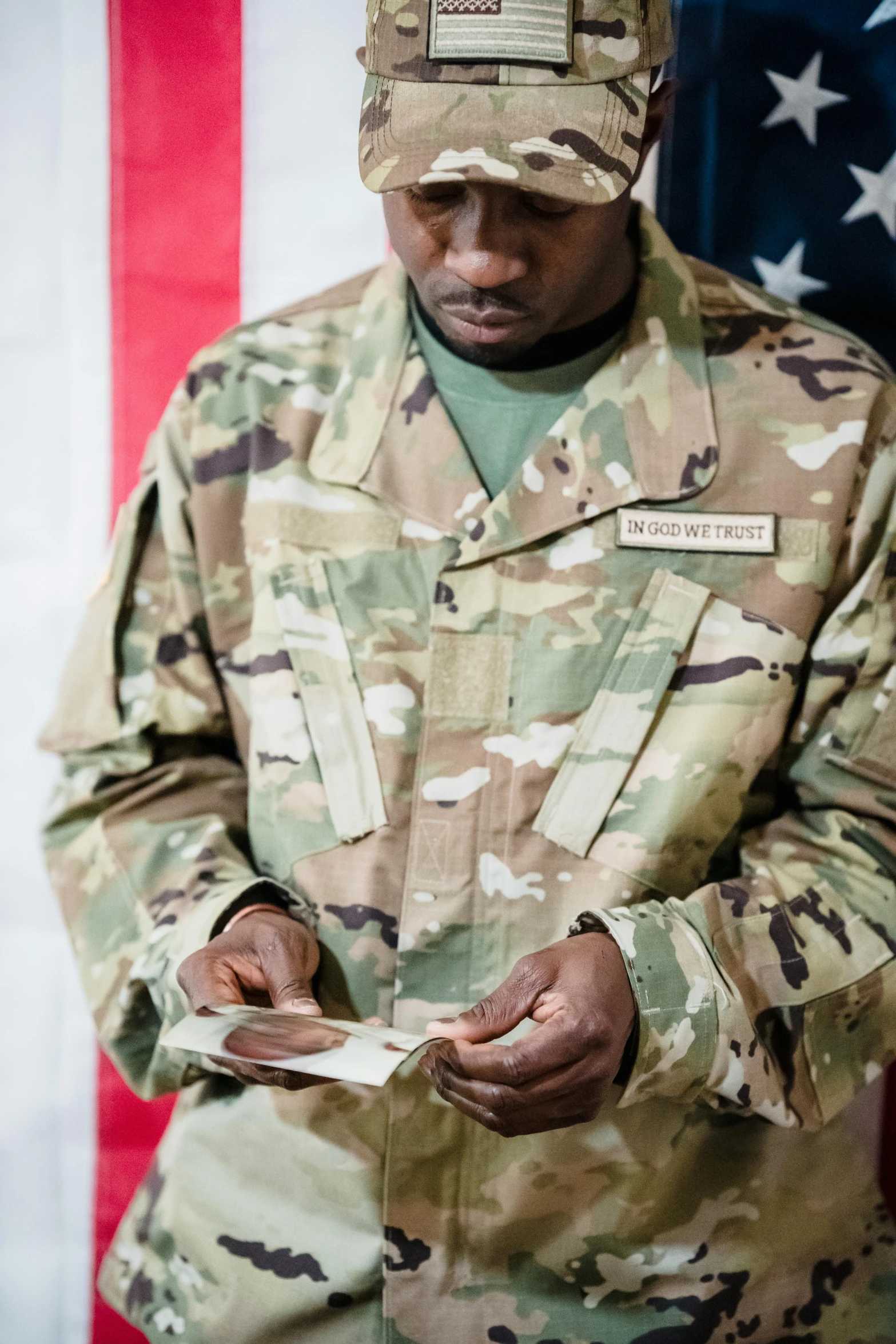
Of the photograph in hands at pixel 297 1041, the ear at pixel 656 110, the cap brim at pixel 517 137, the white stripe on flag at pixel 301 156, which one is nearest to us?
the photograph in hands at pixel 297 1041

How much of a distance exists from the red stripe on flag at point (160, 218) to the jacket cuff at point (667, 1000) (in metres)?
0.70

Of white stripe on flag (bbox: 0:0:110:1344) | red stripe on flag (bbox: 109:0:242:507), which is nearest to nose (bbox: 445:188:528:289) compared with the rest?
red stripe on flag (bbox: 109:0:242:507)

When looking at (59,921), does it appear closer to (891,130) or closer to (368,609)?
(368,609)

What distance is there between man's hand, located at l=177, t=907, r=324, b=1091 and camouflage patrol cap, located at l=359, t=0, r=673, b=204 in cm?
62

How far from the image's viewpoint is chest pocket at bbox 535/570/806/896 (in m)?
1.03

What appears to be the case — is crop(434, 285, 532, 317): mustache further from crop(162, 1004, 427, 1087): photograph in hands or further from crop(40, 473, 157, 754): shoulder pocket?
crop(162, 1004, 427, 1087): photograph in hands

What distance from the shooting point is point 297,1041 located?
2.72ft

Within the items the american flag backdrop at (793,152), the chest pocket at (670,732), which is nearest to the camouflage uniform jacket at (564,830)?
the chest pocket at (670,732)

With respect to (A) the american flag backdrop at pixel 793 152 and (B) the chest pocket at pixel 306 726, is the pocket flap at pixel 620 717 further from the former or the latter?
(A) the american flag backdrop at pixel 793 152

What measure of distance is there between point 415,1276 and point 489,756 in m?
0.46

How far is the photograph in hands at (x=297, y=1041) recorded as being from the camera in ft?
2.57

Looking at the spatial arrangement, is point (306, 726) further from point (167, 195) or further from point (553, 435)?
point (167, 195)

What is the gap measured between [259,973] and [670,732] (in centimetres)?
41

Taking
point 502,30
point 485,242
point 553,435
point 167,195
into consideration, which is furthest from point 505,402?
point 167,195
